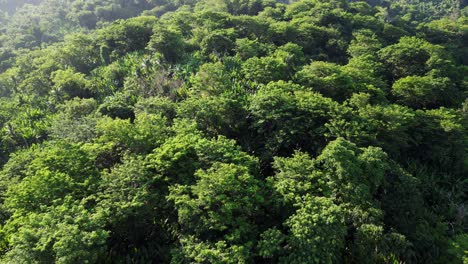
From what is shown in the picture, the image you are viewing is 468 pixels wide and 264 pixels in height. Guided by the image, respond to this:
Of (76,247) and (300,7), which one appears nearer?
(76,247)

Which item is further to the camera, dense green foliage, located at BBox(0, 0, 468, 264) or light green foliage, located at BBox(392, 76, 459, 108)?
light green foliage, located at BBox(392, 76, 459, 108)

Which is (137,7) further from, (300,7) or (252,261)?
(252,261)

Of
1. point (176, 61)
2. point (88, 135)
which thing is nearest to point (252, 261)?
point (88, 135)

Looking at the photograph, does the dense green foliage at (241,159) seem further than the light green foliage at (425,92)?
No

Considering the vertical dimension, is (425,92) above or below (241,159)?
below

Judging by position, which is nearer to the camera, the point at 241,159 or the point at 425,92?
the point at 241,159

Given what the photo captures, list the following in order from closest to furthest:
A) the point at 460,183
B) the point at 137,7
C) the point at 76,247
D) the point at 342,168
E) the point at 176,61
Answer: the point at 76,247, the point at 342,168, the point at 460,183, the point at 176,61, the point at 137,7

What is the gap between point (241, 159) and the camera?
17.8m

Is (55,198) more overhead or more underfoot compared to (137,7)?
more overhead

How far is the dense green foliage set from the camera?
575 inches

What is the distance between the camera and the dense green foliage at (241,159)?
14.6 m

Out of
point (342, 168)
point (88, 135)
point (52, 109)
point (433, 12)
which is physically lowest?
point (433, 12)

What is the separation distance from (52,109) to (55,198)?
22.0 meters

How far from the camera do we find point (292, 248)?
14336 mm
